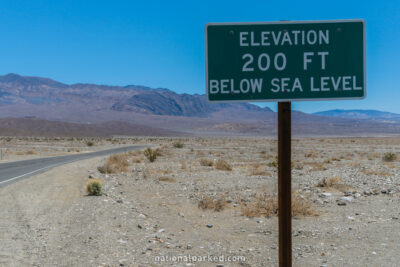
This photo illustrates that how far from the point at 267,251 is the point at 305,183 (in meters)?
8.63

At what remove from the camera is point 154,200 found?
37.8ft

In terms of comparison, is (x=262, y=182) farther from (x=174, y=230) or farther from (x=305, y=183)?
(x=174, y=230)

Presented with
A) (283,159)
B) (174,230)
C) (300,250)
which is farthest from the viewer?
(174,230)

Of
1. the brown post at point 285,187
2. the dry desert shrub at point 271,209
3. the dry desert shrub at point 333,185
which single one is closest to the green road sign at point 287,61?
the brown post at point 285,187

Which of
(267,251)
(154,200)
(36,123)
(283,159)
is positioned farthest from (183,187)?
(36,123)

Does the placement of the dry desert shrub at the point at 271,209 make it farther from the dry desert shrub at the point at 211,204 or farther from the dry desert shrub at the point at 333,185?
the dry desert shrub at the point at 333,185

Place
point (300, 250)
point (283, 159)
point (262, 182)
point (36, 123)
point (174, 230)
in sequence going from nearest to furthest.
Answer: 1. point (283, 159)
2. point (300, 250)
3. point (174, 230)
4. point (262, 182)
5. point (36, 123)

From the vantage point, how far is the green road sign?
10.5ft

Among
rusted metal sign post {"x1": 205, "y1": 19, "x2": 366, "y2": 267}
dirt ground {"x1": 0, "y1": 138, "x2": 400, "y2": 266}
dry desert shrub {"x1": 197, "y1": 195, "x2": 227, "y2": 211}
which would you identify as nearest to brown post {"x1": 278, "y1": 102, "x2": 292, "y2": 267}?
rusted metal sign post {"x1": 205, "y1": 19, "x2": 366, "y2": 267}

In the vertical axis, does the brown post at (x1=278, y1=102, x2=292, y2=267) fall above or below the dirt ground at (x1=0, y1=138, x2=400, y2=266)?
above

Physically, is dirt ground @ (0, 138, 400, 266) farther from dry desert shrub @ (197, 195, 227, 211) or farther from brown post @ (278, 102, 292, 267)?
brown post @ (278, 102, 292, 267)

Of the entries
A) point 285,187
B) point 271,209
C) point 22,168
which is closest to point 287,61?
point 285,187

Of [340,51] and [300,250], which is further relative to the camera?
[300,250]

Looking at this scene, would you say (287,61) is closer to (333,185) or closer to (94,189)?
(94,189)
